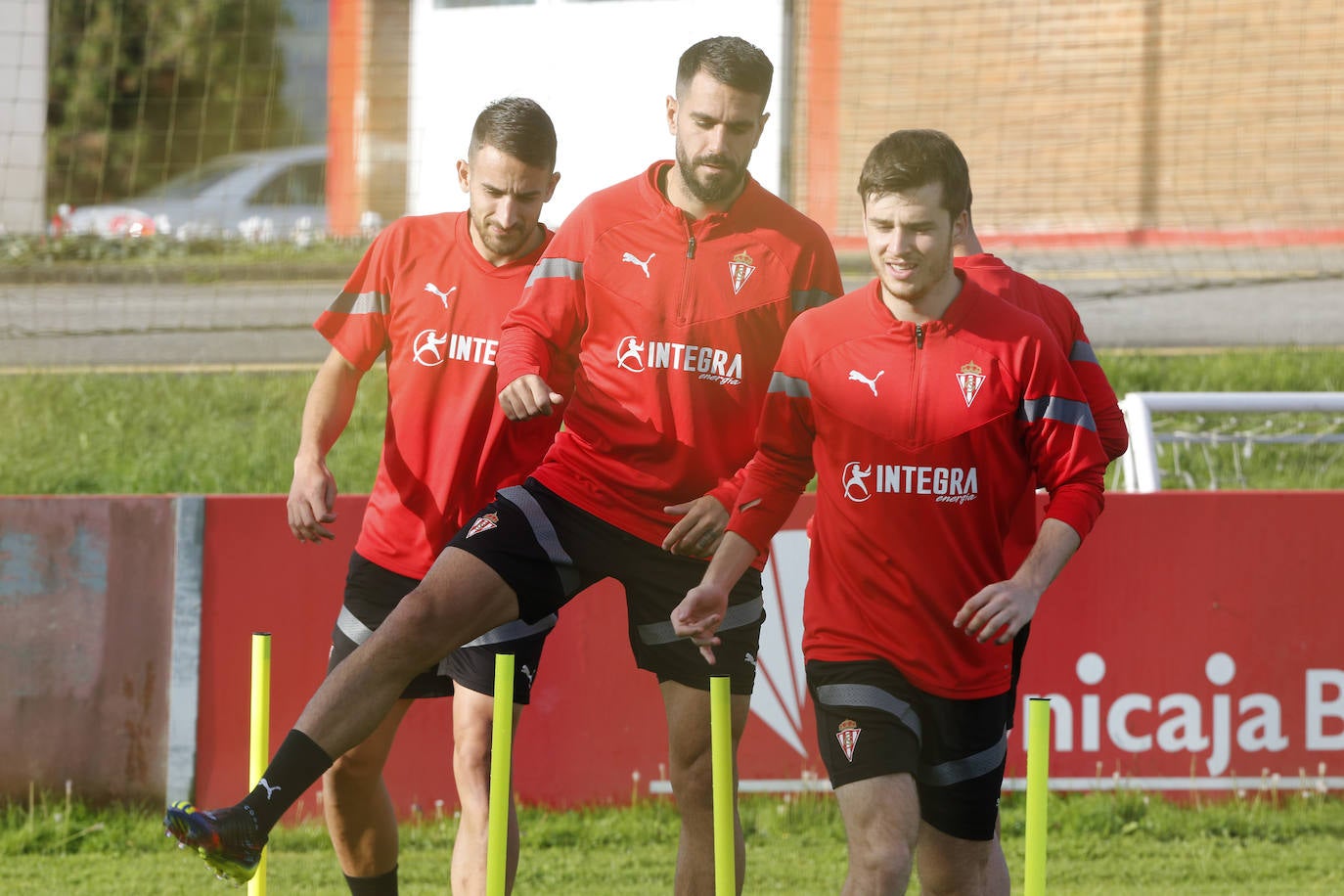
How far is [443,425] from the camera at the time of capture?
14.7 ft

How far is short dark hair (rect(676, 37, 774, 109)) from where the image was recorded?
402 centimetres

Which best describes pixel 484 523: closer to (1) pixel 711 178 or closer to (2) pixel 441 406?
(2) pixel 441 406

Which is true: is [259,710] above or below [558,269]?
below

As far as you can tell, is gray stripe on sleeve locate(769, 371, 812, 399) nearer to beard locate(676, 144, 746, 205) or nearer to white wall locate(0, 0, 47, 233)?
beard locate(676, 144, 746, 205)

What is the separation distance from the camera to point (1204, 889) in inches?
226

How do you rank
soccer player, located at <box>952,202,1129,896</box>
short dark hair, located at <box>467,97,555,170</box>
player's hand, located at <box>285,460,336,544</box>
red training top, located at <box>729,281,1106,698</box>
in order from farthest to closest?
player's hand, located at <box>285,460,336,544</box> < short dark hair, located at <box>467,97,555,170</box> < soccer player, located at <box>952,202,1129,896</box> < red training top, located at <box>729,281,1106,698</box>

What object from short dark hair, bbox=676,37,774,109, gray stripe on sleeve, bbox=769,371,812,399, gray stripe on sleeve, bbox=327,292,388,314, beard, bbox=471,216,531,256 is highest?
short dark hair, bbox=676,37,774,109

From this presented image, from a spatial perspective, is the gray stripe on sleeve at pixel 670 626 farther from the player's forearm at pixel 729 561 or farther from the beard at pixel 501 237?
the beard at pixel 501 237

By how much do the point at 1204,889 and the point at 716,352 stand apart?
9.62ft

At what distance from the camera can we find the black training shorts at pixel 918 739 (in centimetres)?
357

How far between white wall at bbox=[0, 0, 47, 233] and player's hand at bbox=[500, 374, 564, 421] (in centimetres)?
765

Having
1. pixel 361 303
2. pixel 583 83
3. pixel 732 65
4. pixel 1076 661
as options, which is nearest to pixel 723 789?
pixel 732 65

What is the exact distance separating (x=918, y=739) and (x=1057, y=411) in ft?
2.52

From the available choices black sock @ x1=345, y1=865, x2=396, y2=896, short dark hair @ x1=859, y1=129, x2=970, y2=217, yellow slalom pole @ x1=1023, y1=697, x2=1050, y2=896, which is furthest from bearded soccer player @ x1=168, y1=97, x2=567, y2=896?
yellow slalom pole @ x1=1023, y1=697, x2=1050, y2=896
